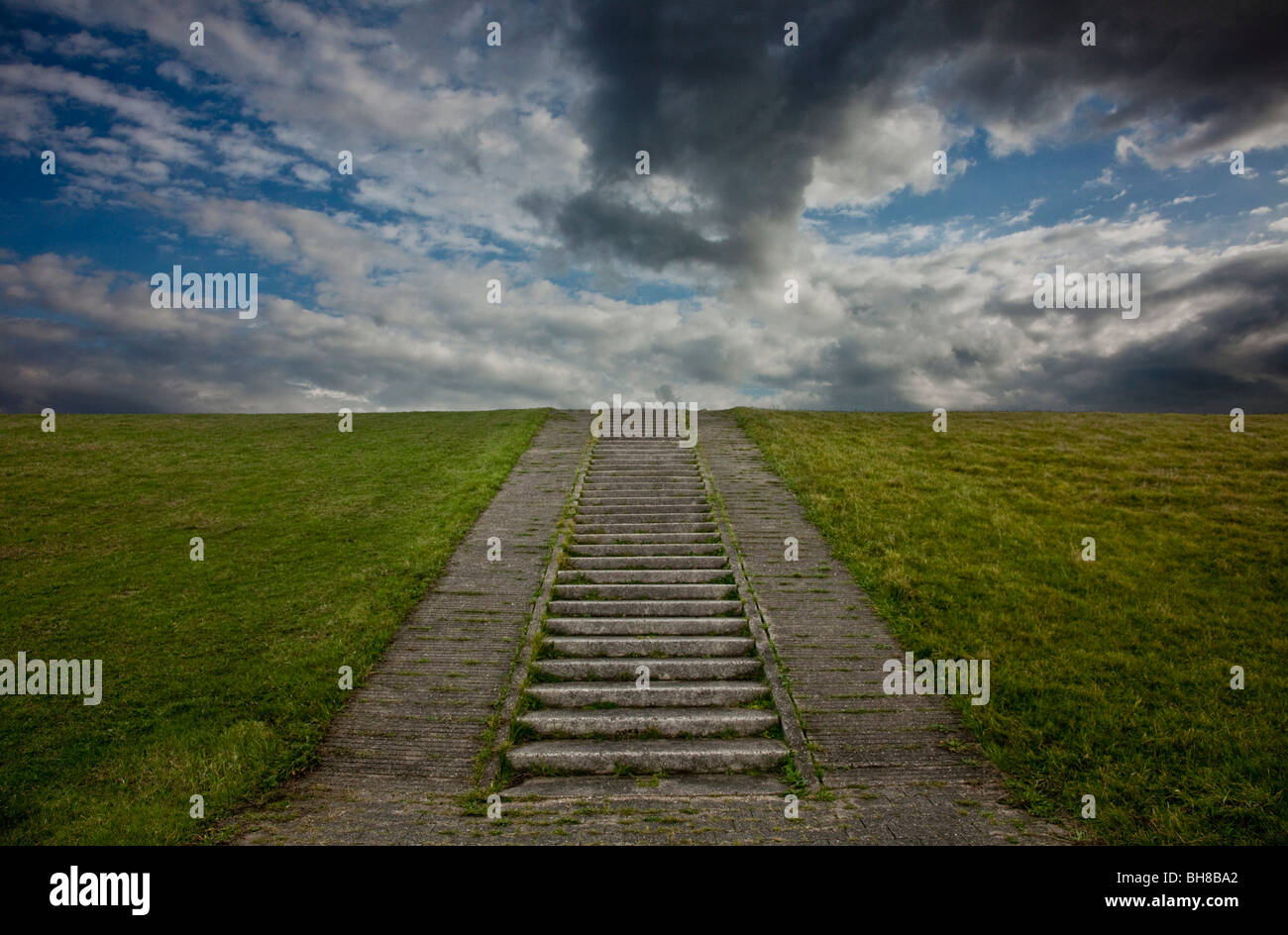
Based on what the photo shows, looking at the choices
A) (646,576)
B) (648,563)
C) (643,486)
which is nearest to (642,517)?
(643,486)

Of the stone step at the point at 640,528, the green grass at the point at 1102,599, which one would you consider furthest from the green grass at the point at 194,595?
the green grass at the point at 1102,599

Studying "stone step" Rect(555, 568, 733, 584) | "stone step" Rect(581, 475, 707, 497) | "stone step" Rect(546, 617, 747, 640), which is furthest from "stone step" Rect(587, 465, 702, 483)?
"stone step" Rect(546, 617, 747, 640)

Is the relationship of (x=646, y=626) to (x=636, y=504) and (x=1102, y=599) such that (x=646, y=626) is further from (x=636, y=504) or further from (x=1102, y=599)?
(x=1102, y=599)

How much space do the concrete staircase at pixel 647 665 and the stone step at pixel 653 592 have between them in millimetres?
16

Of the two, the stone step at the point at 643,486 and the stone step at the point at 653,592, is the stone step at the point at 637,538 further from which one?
the stone step at the point at 643,486

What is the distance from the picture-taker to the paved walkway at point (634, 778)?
525 centimetres

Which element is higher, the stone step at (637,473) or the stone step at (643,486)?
the stone step at (637,473)

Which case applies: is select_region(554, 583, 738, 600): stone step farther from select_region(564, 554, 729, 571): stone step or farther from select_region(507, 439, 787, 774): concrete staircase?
select_region(564, 554, 729, 571): stone step

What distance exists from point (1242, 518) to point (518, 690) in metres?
14.5

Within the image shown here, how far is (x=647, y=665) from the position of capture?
7.96 metres

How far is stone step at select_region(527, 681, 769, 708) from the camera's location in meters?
7.37

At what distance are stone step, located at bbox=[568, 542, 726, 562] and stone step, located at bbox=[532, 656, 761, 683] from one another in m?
3.13

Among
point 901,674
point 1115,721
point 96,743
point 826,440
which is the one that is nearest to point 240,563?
point 96,743

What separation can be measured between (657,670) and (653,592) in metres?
1.89
